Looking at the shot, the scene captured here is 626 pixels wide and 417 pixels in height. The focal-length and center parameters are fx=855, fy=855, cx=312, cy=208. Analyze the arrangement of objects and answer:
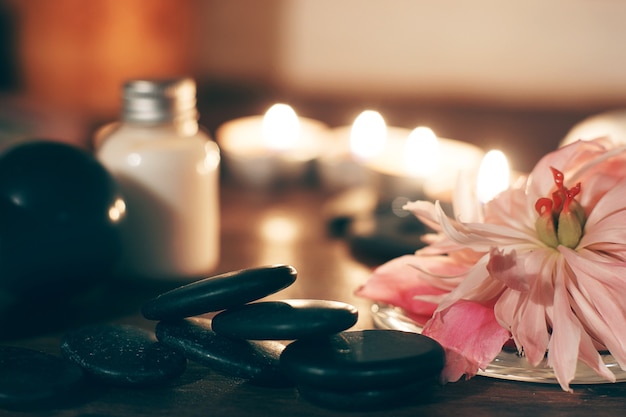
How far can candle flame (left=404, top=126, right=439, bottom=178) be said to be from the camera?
83 centimetres

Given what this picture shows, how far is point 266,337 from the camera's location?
16.4 inches

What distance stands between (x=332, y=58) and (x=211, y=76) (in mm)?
214

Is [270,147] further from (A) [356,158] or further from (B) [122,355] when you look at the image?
(B) [122,355]

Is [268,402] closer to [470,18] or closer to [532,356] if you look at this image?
[532,356]

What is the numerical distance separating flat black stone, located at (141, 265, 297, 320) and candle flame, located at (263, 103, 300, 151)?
52 centimetres

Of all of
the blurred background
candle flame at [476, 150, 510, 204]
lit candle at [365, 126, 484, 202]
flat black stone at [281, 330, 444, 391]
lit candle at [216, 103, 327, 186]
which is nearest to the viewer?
flat black stone at [281, 330, 444, 391]

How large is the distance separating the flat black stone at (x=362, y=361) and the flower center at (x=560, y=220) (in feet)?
0.29

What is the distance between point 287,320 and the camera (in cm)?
41

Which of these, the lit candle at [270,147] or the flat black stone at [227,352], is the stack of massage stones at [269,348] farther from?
the lit candle at [270,147]

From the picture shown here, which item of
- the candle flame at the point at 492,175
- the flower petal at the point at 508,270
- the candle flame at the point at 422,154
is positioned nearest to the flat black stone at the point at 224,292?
the flower petal at the point at 508,270

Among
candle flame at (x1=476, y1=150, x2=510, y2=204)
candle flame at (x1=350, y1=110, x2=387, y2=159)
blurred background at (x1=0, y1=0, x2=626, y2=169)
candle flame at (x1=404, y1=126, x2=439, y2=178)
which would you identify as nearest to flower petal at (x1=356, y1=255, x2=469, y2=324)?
candle flame at (x1=476, y1=150, x2=510, y2=204)

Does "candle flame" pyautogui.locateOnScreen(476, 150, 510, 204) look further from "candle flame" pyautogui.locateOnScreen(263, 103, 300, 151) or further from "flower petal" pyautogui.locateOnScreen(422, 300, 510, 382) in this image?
"candle flame" pyautogui.locateOnScreen(263, 103, 300, 151)

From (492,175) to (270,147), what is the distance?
0.34 m

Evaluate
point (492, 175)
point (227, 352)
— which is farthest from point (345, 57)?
point (227, 352)
